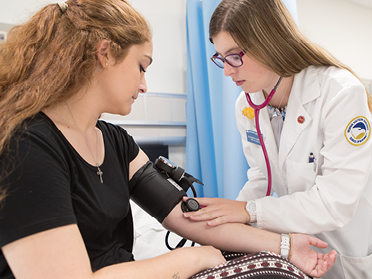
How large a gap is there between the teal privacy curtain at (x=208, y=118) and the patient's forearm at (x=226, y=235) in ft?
2.81

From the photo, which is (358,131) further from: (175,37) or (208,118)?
(175,37)

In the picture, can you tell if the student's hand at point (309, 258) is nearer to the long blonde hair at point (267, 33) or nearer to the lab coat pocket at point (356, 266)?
the lab coat pocket at point (356, 266)

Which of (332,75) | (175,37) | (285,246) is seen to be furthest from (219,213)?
(175,37)

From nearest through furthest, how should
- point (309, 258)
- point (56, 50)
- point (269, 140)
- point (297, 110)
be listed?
point (56, 50), point (309, 258), point (297, 110), point (269, 140)

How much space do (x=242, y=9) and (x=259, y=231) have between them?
2.78 feet

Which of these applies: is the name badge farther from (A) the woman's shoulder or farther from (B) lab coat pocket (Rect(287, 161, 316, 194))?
(A) the woman's shoulder

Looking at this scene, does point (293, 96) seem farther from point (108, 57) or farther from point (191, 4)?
point (191, 4)

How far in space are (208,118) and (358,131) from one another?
151 cm

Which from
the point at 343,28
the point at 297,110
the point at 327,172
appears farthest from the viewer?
the point at 343,28

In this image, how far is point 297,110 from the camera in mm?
1268

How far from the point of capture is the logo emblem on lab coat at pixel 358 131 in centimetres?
109

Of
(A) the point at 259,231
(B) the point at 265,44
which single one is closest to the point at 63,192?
(A) the point at 259,231

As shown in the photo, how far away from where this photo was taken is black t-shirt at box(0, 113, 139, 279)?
626 mm

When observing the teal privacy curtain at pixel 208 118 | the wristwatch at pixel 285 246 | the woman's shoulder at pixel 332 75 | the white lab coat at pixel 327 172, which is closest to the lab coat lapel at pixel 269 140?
the white lab coat at pixel 327 172
